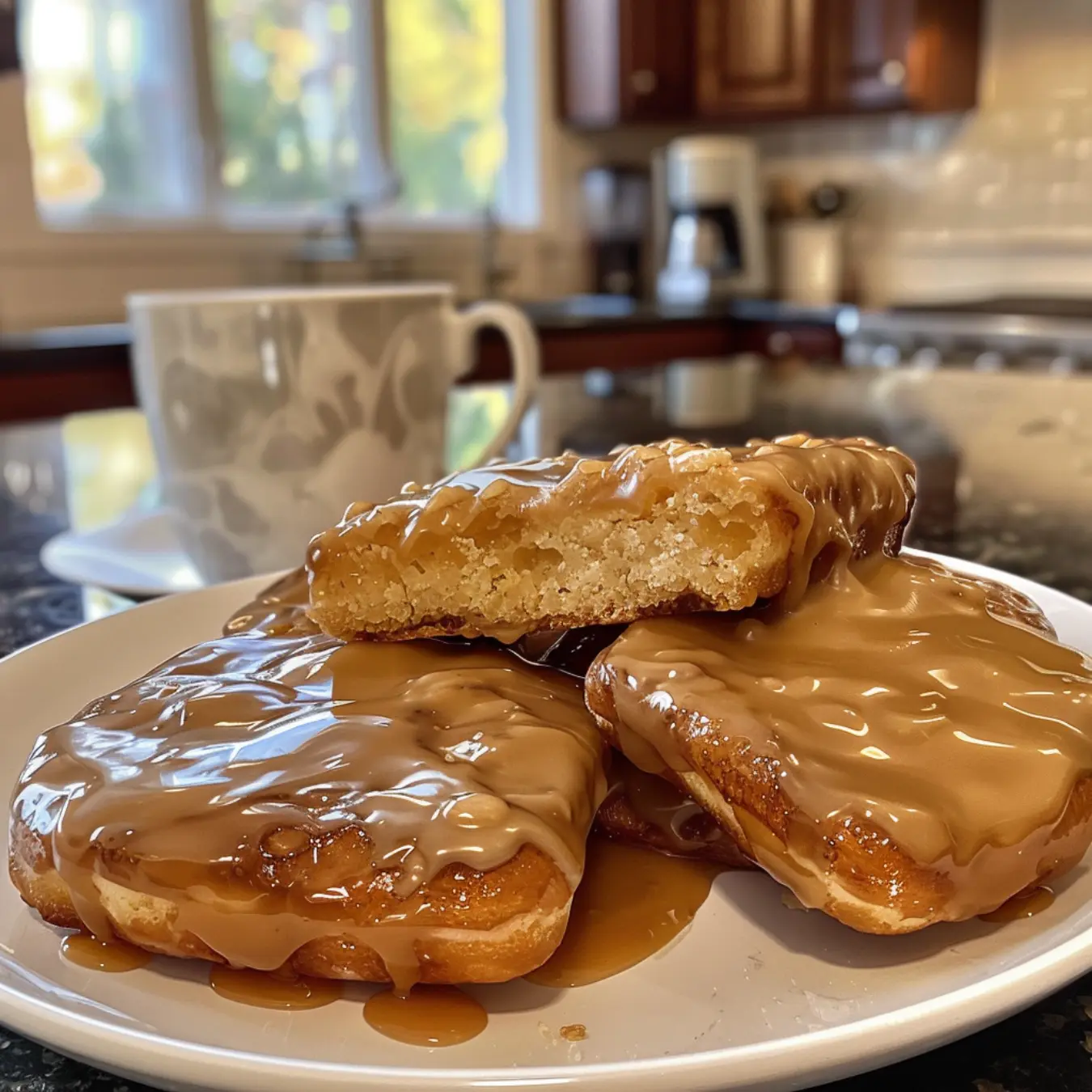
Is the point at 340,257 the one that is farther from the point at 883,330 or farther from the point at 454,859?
the point at 454,859

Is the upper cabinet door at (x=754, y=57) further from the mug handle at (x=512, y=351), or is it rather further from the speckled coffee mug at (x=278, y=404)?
the speckled coffee mug at (x=278, y=404)

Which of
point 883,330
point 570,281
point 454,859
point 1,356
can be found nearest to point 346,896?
point 454,859

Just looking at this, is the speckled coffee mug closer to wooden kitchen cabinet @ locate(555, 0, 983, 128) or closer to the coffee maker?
the coffee maker

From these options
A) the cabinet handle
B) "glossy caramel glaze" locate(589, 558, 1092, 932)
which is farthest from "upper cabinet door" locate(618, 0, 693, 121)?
"glossy caramel glaze" locate(589, 558, 1092, 932)

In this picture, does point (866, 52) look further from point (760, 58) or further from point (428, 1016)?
point (428, 1016)

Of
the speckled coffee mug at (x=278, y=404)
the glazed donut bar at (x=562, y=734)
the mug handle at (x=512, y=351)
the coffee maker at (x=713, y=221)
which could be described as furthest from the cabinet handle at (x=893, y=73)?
the glazed donut bar at (x=562, y=734)
